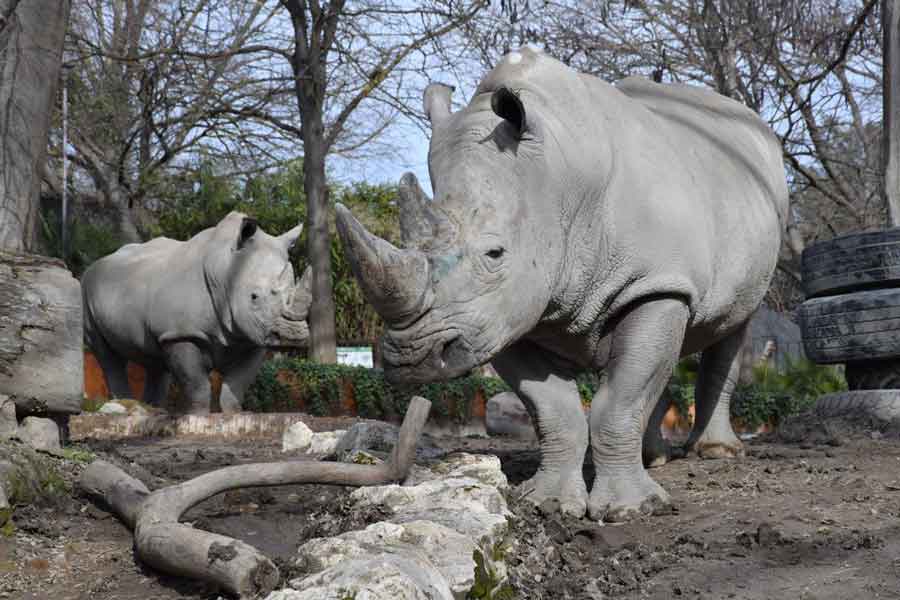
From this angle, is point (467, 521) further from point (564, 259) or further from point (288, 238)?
point (288, 238)

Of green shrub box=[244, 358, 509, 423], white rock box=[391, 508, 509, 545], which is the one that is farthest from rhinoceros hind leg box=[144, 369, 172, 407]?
white rock box=[391, 508, 509, 545]

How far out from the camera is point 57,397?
15.3 ft

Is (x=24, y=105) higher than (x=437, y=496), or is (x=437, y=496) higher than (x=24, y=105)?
(x=24, y=105)

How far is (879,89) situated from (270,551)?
1591cm

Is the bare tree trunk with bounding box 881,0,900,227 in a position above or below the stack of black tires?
above

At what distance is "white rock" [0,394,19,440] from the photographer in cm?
445

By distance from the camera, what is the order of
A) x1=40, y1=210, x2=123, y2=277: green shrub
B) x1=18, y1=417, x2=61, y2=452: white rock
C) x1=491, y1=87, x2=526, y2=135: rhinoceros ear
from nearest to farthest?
x1=491, y1=87, x2=526, y2=135: rhinoceros ear, x1=18, y1=417, x2=61, y2=452: white rock, x1=40, y1=210, x2=123, y2=277: green shrub

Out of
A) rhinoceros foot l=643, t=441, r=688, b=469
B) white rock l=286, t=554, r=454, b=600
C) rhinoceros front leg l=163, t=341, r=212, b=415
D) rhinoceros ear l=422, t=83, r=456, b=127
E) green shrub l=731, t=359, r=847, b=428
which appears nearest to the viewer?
white rock l=286, t=554, r=454, b=600

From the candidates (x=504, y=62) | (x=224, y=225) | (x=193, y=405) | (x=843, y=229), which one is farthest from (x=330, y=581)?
(x=843, y=229)

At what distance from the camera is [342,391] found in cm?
1213

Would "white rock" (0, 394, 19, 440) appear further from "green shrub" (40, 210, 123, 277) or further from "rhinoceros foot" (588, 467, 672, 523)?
"green shrub" (40, 210, 123, 277)

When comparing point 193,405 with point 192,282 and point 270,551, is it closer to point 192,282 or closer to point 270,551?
point 192,282

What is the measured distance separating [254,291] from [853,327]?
5187 millimetres

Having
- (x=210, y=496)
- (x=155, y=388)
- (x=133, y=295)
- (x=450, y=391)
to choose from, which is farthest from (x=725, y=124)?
(x=155, y=388)
